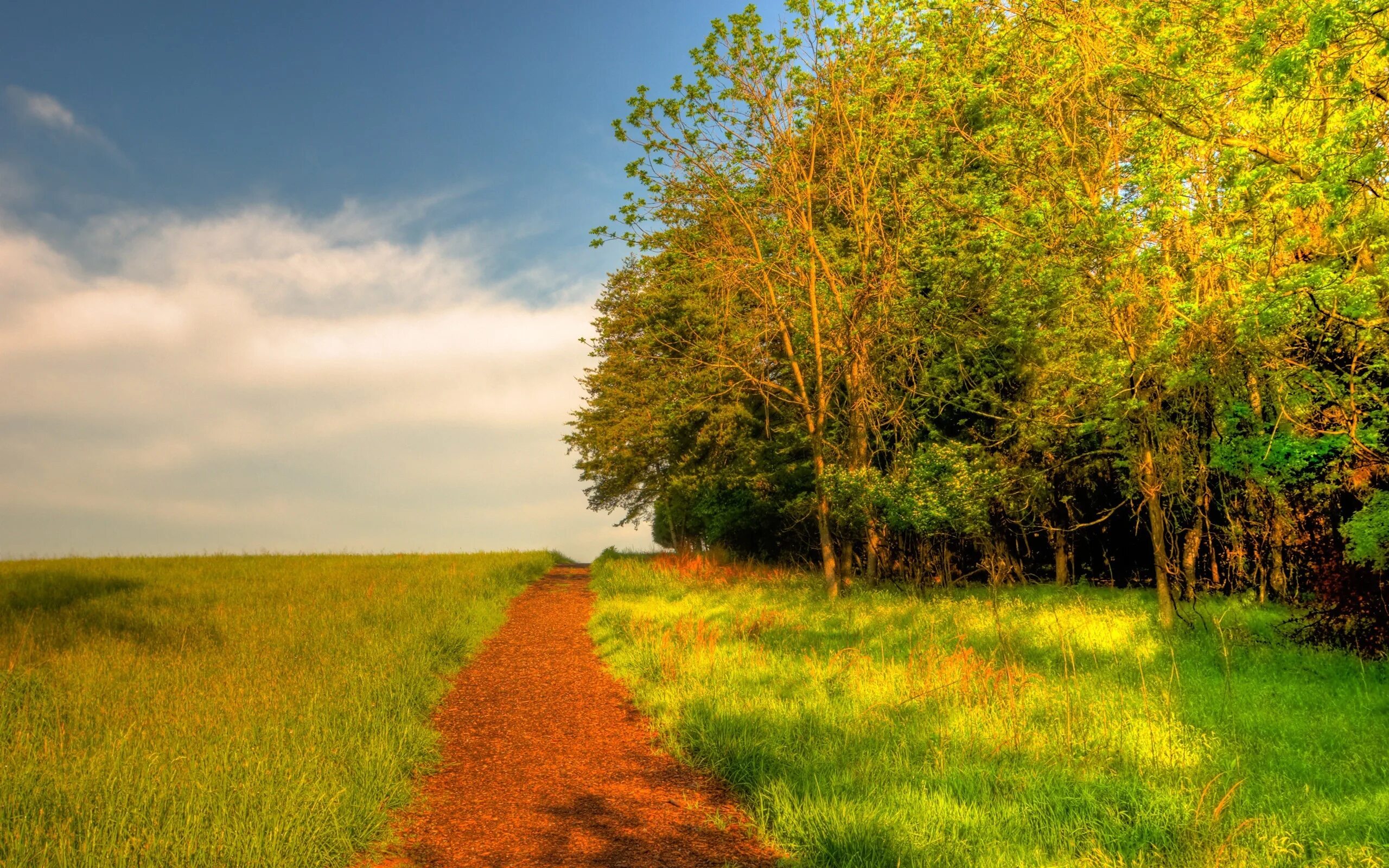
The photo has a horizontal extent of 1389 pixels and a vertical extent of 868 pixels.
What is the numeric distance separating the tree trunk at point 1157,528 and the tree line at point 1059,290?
0.08m

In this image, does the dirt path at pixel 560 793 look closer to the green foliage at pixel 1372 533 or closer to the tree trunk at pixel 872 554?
the tree trunk at pixel 872 554

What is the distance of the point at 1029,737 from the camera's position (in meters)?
7.32

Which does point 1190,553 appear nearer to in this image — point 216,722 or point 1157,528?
point 1157,528

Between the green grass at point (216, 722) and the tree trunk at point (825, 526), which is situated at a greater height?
the tree trunk at point (825, 526)

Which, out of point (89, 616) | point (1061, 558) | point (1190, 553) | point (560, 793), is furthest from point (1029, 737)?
point (89, 616)

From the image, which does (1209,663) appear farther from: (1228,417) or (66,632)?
(66,632)

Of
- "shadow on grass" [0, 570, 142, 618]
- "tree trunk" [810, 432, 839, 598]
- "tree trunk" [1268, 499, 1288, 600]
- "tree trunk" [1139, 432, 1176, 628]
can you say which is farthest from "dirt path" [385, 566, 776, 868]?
"tree trunk" [1268, 499, 1288, 600]

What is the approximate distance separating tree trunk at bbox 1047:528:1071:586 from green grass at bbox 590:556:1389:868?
6.90 meters

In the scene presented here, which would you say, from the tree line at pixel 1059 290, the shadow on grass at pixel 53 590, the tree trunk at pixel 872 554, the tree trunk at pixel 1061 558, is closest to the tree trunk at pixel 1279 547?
the tree line at pixel 1059 290

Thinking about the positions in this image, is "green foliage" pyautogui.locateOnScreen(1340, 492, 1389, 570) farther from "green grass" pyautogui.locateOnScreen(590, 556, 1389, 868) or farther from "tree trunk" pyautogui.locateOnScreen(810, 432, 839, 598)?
"tree trunk" pyautogui.locateOnScreen(810, 432, 839, 598)

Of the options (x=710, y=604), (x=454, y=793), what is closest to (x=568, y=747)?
(x=454, y=793)

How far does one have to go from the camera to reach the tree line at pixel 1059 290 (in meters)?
10.8

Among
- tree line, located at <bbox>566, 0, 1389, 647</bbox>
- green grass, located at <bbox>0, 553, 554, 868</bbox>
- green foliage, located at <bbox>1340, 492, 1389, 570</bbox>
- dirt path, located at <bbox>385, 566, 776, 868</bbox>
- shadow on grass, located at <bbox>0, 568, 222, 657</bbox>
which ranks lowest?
dirt path, located at <bbox>385, 566, 776, 868</bbox>

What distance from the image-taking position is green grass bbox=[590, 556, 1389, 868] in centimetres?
542
